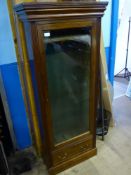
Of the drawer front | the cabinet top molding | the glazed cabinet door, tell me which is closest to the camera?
the cabinet top molding

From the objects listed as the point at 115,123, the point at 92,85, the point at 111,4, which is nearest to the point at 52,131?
the point at 92,85

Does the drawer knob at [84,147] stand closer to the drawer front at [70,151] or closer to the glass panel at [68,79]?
the drawer front at [70,151]

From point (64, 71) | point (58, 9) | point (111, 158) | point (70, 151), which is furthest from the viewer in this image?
point (111, 158)

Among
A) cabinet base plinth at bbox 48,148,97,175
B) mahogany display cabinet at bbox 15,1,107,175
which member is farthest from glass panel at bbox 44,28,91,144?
cabinet base plinth at bbox 48,148,97,175

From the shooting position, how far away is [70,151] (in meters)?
1.69

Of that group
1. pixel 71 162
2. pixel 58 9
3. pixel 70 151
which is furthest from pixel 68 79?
pixel 71 162

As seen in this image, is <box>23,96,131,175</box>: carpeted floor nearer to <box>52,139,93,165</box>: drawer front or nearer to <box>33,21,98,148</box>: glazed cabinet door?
<box>52,139,93,165</box>: drawer front

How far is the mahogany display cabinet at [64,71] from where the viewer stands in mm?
1154

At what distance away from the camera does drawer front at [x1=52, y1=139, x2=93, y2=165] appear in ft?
5.34

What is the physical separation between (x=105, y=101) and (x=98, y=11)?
1.13m

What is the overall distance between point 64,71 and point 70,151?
2.56 ft

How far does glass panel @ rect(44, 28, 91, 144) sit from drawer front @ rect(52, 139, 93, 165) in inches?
3.7

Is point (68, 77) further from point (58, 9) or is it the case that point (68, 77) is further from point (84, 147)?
point (84, 147)

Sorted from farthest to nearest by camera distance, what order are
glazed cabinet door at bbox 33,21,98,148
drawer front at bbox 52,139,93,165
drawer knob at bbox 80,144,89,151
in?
drawer knob at bbox 80,144,89,151 < drawer front at bbox 52,139,93,165 < glazed cabinet door at bbox 33,21,98,148
